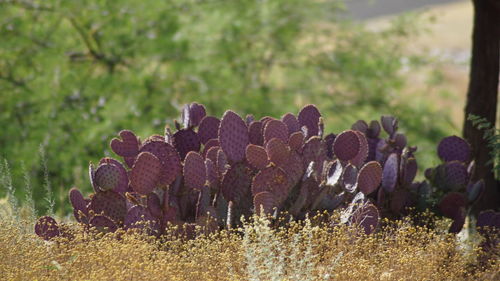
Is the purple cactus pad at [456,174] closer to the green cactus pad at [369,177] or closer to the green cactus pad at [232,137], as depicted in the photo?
the green cactus pad at [369,177]

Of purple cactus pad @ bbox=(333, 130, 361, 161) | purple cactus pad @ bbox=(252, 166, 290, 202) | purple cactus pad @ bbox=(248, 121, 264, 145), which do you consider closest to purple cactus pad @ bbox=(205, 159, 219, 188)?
purple cactus pad @ bbox=(252, 166, 290, 202)

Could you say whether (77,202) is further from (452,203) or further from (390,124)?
(452,203)

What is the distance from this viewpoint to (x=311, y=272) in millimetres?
3848

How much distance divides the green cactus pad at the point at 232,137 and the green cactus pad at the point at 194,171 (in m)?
0.22

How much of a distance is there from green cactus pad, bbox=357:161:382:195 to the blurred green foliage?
3.07 meters

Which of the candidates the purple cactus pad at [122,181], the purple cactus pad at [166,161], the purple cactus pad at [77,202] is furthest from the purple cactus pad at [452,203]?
the purple cactus pad at [77,202]

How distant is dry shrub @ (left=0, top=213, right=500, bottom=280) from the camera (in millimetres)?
3723

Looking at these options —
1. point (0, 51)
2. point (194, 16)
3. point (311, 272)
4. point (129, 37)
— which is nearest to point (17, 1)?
point (0, 51)

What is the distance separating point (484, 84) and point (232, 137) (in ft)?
8.49

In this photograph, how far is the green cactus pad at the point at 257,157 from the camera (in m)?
4.54

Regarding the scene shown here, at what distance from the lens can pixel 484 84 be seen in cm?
634

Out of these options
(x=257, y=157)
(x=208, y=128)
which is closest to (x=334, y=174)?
(x=257, y=157)

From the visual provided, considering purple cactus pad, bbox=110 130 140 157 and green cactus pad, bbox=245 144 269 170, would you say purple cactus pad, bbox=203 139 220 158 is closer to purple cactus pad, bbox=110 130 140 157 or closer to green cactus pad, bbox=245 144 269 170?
purple cactus pad, bbox=110 130 140 157

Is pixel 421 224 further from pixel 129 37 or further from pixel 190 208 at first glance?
pixel 129 37
